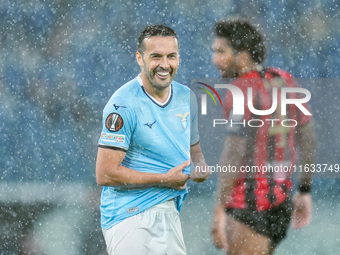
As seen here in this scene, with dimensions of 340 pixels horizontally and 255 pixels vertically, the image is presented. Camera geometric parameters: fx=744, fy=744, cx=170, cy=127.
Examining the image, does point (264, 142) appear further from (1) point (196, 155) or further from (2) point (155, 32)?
(2) point (155, 32)

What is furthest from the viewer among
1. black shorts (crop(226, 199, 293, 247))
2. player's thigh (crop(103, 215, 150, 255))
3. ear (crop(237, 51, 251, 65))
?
ear (crop(237, 51, 251, 65))

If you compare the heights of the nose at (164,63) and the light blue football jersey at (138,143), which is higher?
the nose at (164,63)

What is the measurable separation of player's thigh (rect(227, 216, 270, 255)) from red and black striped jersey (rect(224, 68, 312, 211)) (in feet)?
0.39

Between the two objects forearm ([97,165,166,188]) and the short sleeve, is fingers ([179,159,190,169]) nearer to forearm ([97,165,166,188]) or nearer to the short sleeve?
forearm ([97,165,166,188])

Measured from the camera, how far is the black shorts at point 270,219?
355 cm

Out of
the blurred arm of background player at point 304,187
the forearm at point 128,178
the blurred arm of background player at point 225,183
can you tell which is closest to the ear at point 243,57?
the blurred arm of background player at point 225,183

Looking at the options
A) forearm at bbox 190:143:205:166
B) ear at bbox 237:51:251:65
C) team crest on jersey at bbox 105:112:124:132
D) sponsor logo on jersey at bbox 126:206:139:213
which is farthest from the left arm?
ear at bbox 237:51:251:65

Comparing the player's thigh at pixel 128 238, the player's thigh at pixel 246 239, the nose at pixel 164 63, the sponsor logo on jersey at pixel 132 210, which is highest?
the nose at pixel 164 63

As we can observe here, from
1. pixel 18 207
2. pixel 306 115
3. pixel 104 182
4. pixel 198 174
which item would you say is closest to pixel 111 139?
pixel 104 182

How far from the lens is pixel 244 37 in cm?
424

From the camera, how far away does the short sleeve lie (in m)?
3.18

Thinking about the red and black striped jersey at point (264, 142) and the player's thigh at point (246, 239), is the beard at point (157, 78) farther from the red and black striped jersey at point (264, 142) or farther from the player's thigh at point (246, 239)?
the player's thigh at point (246, 239)

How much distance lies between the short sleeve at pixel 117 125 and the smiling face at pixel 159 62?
0.19m

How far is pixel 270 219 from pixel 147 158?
0.72m
